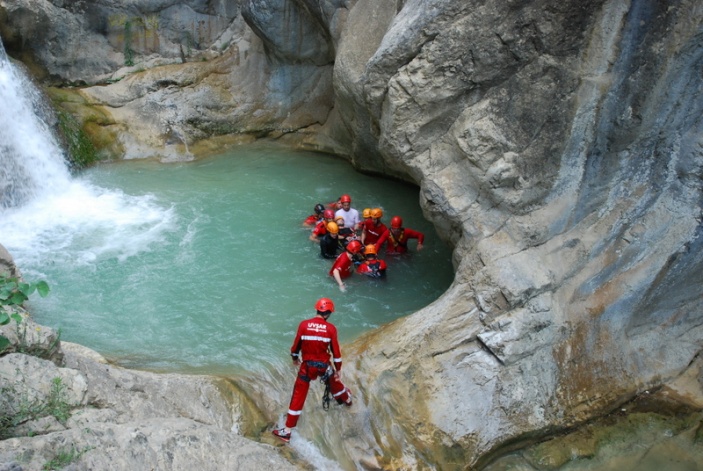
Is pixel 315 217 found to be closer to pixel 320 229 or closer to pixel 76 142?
pixel 320 229

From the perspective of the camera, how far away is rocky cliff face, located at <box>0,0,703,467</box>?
279 inches

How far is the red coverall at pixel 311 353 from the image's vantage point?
670 centimetres

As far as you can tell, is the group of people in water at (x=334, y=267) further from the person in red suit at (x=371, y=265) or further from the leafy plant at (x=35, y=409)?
the leafy plant at (x=35, y=409)

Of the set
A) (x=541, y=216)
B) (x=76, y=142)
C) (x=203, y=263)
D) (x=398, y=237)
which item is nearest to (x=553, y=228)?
(x=541, y=216)

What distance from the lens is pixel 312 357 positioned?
6.73m

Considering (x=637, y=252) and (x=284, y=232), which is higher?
(x=637, y=252)

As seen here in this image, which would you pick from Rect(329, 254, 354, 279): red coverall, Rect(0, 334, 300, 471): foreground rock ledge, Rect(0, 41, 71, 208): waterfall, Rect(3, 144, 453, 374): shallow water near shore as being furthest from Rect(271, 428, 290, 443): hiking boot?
Rect(0, 41, 71, 208): waterfall

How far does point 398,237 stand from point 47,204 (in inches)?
265

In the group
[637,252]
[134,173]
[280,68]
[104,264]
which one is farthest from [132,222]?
[637,252]

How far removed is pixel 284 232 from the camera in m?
11.3

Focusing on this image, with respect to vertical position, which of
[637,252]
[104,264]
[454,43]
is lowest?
[104,264]

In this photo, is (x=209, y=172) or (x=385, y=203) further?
(x=209, y=172)

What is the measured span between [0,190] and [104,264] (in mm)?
3150

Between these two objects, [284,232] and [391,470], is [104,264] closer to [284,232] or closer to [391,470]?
[284,232]
